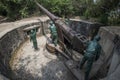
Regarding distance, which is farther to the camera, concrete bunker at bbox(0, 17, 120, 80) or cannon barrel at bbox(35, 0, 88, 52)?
cannon barrel at bbox(35, 0, 88, 52)

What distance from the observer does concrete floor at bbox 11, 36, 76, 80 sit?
873 centimetres

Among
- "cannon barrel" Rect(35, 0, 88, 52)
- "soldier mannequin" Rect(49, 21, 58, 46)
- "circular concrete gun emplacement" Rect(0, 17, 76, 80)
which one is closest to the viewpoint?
"cannon barrel" Rect(35, 0, 88, 52)

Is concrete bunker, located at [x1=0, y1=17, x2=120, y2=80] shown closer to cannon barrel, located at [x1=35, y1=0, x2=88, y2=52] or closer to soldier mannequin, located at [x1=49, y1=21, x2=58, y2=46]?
cannon barrel, located at [x1=35, y1=0, x2=88, y2=52]

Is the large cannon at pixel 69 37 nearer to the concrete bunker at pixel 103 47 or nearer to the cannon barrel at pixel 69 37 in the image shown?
the cannon barrel at pixel 69 37

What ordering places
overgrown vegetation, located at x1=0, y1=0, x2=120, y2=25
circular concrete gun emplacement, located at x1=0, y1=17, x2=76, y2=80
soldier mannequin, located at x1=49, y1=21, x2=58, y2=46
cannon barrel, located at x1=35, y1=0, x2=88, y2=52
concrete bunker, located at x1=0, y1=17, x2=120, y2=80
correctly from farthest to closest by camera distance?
overgrown vegetation, located at x1=0, y1=0, x2=120, y2=25
soldier mannequin, located at x1=49, y1=21, x2=58, y2=46
circular concrete gun emplacement, located at x1=0, y1=17, x2=76, y2=80
cannon barrel, located at x1=35, y1=0, x2=88, y2=52
concrete bunker, located at x1=0, y1=17, x2=120, y2=80

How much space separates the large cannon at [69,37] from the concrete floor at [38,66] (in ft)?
3.53

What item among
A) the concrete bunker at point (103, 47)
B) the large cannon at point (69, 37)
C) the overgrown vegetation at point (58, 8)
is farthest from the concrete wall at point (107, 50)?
the overgrown vegetation at point (58, 8)

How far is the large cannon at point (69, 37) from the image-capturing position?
27.8 feet

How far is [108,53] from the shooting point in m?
9.35

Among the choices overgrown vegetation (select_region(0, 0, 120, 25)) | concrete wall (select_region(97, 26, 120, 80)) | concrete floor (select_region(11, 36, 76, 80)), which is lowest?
concrete floor (select_region(11, 36, 76, 80))

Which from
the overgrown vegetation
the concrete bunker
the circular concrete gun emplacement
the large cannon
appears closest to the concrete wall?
the concrete bunker

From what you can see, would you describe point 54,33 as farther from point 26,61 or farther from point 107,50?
point 107,50

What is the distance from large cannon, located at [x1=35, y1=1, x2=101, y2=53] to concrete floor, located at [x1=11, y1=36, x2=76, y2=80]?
3.53ft

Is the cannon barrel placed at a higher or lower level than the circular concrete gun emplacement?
higher
